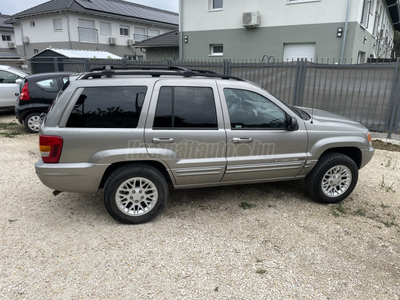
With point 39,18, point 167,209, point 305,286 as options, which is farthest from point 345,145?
point 39,18

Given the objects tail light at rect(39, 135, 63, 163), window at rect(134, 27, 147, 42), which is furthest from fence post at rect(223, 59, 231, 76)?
window at rect(134, 27, 147, 42)

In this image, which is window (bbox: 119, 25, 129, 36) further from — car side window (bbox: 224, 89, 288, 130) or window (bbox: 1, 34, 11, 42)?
car side window (bbox: 224, 89, 288, 130)

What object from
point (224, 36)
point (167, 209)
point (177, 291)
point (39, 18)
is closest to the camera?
point (177, 291)

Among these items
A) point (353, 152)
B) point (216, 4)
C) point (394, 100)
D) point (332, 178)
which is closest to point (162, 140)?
point (332, 178)

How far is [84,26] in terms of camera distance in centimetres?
2694

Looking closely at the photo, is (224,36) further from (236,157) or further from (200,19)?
(236,157)

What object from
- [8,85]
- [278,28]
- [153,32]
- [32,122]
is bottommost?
[32,122]

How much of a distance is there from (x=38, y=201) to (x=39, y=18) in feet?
98.0

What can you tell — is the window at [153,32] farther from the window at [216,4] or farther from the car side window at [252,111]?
the car side window at [252,111]

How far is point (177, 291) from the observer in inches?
104

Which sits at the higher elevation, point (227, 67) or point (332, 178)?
point (227, 67)

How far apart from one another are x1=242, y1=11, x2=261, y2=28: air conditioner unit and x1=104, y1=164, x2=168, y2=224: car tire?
41.3ft

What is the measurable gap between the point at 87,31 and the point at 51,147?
2714cm

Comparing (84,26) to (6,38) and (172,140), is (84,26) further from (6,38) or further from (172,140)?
(172,140)
